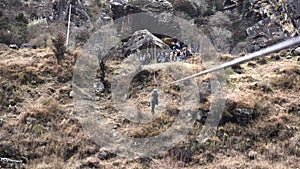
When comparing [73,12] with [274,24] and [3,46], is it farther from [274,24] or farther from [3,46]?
[274,24]

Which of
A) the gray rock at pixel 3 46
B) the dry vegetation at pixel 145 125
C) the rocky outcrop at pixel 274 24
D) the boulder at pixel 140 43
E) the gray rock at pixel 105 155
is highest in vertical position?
the rocky outcrop at pixel 274 24

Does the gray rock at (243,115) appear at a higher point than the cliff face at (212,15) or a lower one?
lower

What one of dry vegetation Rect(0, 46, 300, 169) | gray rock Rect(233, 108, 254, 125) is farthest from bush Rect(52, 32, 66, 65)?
gray rock Rect(233, 108, 254, 125)

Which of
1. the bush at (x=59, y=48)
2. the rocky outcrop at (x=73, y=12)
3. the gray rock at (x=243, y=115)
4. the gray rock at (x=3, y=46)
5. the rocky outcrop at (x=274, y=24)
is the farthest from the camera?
the rocky outcrop at (x=73, y=12)

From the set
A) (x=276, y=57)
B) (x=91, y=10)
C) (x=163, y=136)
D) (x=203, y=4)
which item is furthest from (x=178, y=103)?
(x=203, y=4)

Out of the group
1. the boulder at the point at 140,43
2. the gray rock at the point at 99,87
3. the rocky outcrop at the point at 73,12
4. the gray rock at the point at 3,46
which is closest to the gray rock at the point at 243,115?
the gray rock at the point at 99,87

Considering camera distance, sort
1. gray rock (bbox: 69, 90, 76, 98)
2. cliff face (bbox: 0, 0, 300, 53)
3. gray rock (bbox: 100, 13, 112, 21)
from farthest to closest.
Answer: gray rock (bbox: 100, 13, 112, 21), cliff face (bbox: 0, 0, 300, 53), gray rock (bbox: 69, 90, 76, 98)

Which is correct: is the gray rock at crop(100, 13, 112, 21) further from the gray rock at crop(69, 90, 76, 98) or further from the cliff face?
the gray rock at crop(69, 90, 76, 98)

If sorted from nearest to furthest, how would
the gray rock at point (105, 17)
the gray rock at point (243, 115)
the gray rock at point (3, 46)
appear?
the gray rock at point (243, 115)
the gray rock at point (3, 46)
the gray rock at point (105, 17)

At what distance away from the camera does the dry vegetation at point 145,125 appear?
33.3ft

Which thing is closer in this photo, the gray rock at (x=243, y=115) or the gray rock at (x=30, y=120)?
the gray rock at (x=30, y=120)

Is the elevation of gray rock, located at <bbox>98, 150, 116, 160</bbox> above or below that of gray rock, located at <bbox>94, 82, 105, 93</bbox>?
below

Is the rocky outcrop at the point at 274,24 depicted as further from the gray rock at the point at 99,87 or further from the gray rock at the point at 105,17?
the gray rock at the point at 99,87

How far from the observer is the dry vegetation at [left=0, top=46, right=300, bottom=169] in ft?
33.3
